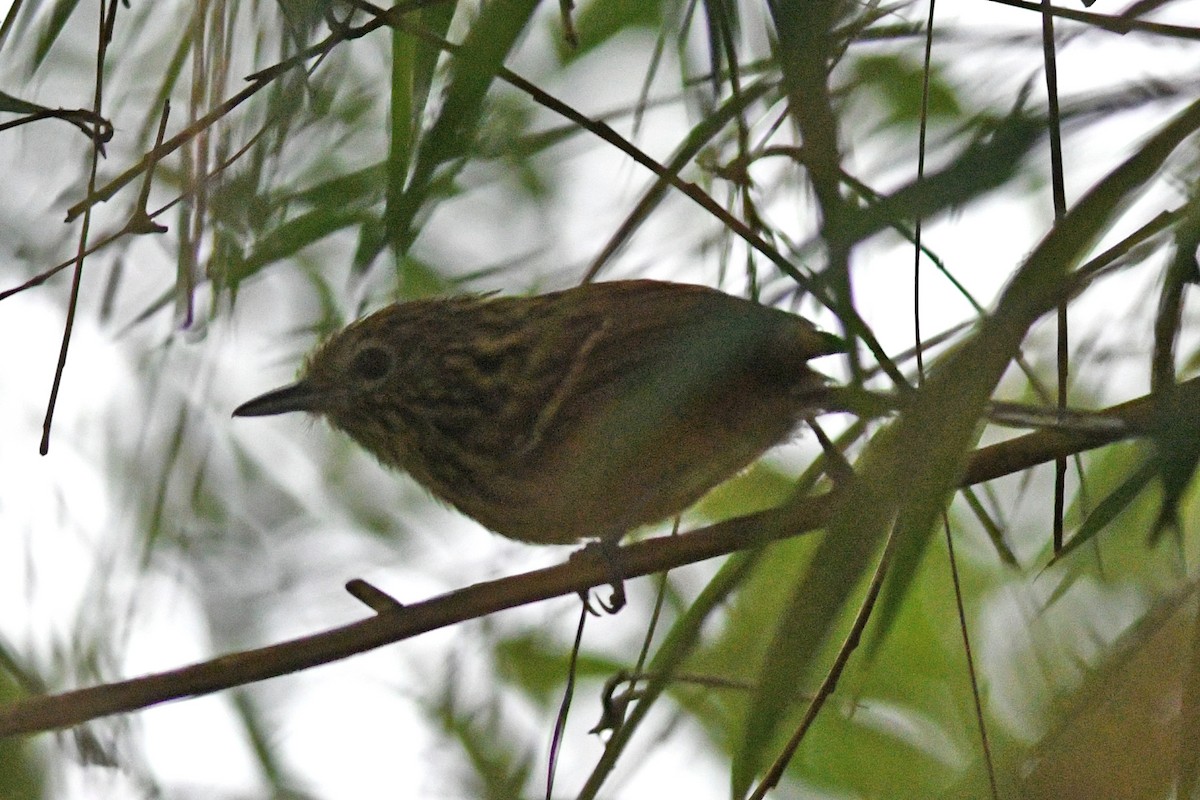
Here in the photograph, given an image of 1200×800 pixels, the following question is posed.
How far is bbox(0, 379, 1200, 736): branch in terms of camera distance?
4.73ft

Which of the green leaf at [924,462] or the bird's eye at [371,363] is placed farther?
the bird's eye at [371,363]

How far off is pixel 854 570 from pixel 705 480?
120 centimetres

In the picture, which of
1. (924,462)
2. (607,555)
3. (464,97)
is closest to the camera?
(924,462)

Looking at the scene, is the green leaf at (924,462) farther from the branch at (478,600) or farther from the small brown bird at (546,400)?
the small brown bird at (546,400)

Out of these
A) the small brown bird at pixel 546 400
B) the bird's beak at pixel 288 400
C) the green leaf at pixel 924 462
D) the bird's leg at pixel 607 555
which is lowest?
the green leaf at pixel 924 462

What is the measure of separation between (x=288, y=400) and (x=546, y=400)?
0.55m

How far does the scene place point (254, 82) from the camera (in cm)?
171

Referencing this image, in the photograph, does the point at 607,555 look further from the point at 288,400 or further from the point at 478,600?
the point at 288,400

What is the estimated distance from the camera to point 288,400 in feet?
8.55

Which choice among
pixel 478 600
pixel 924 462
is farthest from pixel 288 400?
pixel 924 462

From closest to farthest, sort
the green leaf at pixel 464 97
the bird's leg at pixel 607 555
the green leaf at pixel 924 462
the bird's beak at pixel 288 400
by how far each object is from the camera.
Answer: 1. the green leaf at pixel 924 462
2. the green leaf at pixel 464 97
3. the bird's leg at pixel 607 555
4. the bird's beak at pixel 288 400

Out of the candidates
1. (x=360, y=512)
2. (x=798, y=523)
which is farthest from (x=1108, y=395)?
(x=360, y=512)

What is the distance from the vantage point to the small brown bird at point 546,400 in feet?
7.13

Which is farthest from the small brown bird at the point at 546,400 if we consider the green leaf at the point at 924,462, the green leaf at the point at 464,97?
the green leaf at the point at 924,462
